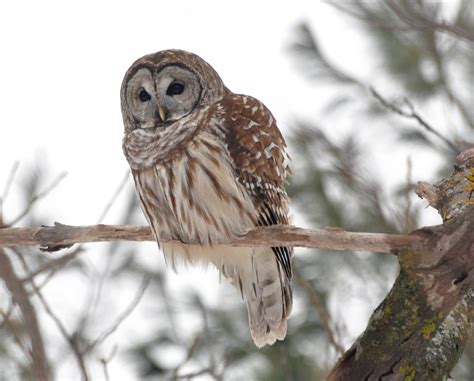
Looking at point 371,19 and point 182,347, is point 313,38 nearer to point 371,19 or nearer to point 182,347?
point 182,347

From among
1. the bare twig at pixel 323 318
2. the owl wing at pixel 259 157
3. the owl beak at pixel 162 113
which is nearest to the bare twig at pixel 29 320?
the bare twig at pixel 323 318

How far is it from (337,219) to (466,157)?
12.9ft

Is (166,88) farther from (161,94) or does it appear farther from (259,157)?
(259,157)

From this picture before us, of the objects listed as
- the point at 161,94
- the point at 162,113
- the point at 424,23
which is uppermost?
the point at 161,94

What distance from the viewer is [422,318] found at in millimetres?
3768

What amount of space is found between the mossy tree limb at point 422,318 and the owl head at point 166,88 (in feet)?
8.30

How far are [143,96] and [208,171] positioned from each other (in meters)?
0.91

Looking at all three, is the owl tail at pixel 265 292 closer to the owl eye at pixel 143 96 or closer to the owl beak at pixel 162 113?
the owl beak at pixel 162 113

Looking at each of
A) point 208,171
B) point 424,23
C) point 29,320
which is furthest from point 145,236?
point 424,23

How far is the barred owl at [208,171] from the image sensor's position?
18.3 ft

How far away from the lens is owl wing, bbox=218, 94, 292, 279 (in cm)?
573

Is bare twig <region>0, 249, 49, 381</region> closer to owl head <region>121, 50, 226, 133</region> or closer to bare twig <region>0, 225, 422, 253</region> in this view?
bare twig <region>0, 225, 422, 253</region>

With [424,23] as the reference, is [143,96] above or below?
above

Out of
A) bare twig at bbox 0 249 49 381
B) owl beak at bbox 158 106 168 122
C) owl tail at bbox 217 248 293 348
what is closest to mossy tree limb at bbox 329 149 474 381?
bare twig at bbox 0 249 49 381
